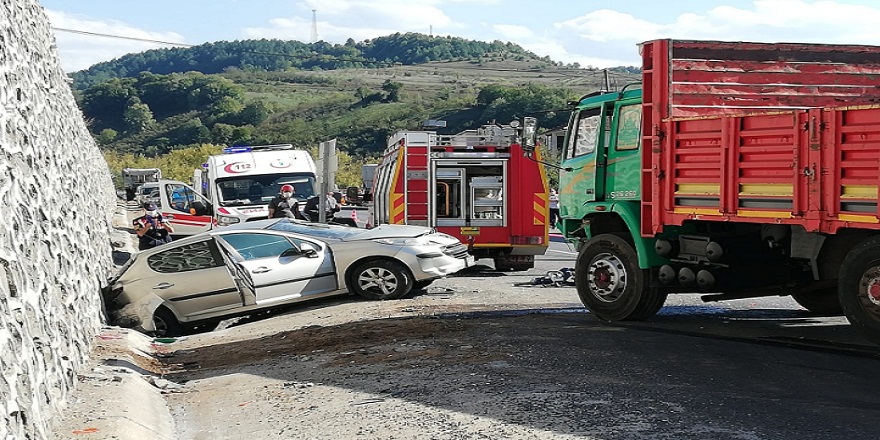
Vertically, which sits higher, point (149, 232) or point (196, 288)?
point (149, 232)

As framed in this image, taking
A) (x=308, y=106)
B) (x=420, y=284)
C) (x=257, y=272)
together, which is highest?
(x=308, y=106)

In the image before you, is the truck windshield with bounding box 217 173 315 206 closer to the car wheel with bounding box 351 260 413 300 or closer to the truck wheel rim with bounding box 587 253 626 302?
the car wheel with bounding box 351 260 413 300

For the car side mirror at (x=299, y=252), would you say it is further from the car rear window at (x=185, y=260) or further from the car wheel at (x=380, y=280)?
the car rear window at (x=185, y=260)

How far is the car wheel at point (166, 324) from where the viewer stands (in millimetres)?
12781

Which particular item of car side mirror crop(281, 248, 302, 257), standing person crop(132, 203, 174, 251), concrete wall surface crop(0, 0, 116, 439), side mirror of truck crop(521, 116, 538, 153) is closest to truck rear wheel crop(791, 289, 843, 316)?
side mirror of truck crop(521, 116, 538, 153)

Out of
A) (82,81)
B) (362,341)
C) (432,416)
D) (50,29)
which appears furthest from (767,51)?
(82,81)

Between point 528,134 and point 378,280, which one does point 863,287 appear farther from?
point 378,280

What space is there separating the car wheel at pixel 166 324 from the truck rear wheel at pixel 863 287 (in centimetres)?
806

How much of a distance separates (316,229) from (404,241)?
4.20ft

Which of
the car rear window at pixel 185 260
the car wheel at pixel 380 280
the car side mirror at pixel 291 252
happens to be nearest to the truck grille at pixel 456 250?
the car wheel at pixel 380 280

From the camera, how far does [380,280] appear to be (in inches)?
534

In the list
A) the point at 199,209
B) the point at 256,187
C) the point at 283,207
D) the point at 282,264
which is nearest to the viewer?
the point at 282,264

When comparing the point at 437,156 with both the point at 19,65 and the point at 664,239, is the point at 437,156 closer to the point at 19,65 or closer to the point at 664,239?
the point at 664,239

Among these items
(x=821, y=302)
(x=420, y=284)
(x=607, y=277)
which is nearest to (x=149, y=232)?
(x=420, y=284)
